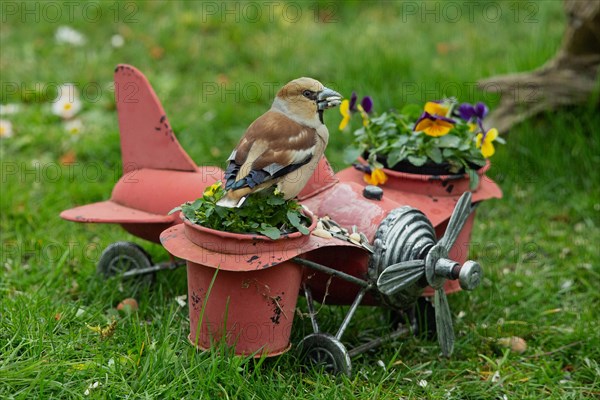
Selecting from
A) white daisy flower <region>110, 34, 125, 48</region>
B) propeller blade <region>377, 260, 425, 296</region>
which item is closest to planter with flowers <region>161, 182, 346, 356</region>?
propeller blade <region>377, 260, 425, 296</region>

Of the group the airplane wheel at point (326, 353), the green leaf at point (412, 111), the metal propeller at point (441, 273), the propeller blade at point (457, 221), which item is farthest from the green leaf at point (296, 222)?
the green leaf at point (412, 111)

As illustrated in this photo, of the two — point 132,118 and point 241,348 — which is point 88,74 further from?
point 241,348

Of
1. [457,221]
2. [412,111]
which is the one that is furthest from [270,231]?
[412,111]

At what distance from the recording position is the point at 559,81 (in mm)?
5230

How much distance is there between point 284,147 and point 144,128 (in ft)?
3.13

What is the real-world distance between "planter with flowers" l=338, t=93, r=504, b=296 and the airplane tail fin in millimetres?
752

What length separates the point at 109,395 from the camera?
8.81ft

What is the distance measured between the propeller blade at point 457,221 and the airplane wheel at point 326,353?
1.87 feet

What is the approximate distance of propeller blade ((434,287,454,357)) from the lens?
3.18 meters

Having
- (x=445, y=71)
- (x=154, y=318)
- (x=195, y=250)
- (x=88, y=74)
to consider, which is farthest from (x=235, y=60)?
(x=195, y=250)

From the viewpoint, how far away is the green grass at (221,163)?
293cm

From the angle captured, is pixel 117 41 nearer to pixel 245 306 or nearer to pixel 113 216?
pixel 113 216

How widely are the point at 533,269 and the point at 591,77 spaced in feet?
5.15

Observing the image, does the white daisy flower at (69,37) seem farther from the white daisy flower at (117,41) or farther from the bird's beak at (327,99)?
the bird's beak at (327,99)
